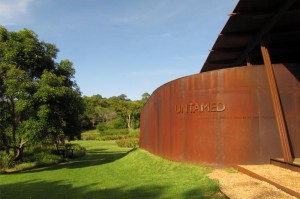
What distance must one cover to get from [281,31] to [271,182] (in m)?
7.56

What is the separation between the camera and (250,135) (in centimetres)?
1202

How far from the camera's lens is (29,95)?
1916 centimetres

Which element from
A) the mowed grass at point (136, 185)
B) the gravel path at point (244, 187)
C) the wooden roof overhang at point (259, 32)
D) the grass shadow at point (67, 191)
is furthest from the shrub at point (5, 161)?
the gravel path at point (244, 187)

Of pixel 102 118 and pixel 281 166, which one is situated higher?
pixel 102 118

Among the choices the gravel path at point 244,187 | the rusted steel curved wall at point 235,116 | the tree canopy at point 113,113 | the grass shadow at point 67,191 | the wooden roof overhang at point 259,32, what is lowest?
the grass shadow at point 67,191

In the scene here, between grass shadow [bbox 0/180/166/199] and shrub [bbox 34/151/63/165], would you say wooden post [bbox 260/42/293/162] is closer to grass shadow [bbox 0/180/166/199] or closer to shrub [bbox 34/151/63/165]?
grass shadow [bbox 0/180/166/199]

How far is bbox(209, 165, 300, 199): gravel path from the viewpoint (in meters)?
7.95

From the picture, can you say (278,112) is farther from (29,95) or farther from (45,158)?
(45,158)

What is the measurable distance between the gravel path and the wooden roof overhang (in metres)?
5.28

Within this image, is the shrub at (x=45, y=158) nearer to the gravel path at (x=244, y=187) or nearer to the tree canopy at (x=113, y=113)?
the gravel path at (x=244, y=187)

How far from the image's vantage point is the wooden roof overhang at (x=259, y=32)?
11609 millimetres

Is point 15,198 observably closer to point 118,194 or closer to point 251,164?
point 118,194

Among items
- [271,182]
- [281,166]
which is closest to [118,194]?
[271,182]

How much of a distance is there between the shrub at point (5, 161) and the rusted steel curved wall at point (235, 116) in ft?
38.5
